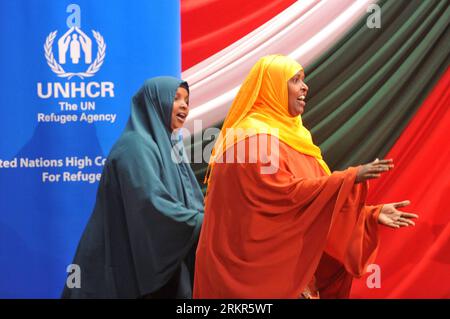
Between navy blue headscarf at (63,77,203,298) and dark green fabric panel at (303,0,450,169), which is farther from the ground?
dark green fabric panel at (303,0,450,169)

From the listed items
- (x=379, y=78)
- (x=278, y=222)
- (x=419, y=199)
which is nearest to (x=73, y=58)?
(x=278, y=222)

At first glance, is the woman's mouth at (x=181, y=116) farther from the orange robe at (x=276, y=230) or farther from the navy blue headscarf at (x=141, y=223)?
the orange robe at (x=276, y=230)

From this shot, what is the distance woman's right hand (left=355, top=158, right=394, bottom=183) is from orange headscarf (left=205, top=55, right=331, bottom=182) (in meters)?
0.41

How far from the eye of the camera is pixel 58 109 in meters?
4.39

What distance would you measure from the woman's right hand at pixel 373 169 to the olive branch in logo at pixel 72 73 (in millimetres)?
1441

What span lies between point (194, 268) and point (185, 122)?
0.95m

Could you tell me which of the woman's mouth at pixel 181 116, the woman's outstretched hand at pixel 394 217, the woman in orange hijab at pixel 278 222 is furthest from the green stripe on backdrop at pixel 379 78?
the woman's outstretched hand at pixel 394 217

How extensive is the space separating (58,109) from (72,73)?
189mm

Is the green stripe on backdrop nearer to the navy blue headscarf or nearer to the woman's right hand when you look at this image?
the navy blue headscarf

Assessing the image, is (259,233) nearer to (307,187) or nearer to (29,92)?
(307,187)

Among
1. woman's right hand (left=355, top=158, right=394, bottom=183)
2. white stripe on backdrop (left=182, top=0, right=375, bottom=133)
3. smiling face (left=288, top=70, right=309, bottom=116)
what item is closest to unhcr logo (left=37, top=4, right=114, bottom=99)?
white stripe on backdrop (left=182, top=0, right=375, bottom=133)

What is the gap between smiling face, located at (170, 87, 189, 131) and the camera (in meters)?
4.43

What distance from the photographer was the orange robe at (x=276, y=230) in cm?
Answer: 379

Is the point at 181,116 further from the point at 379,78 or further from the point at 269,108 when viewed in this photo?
the point at 379,78
